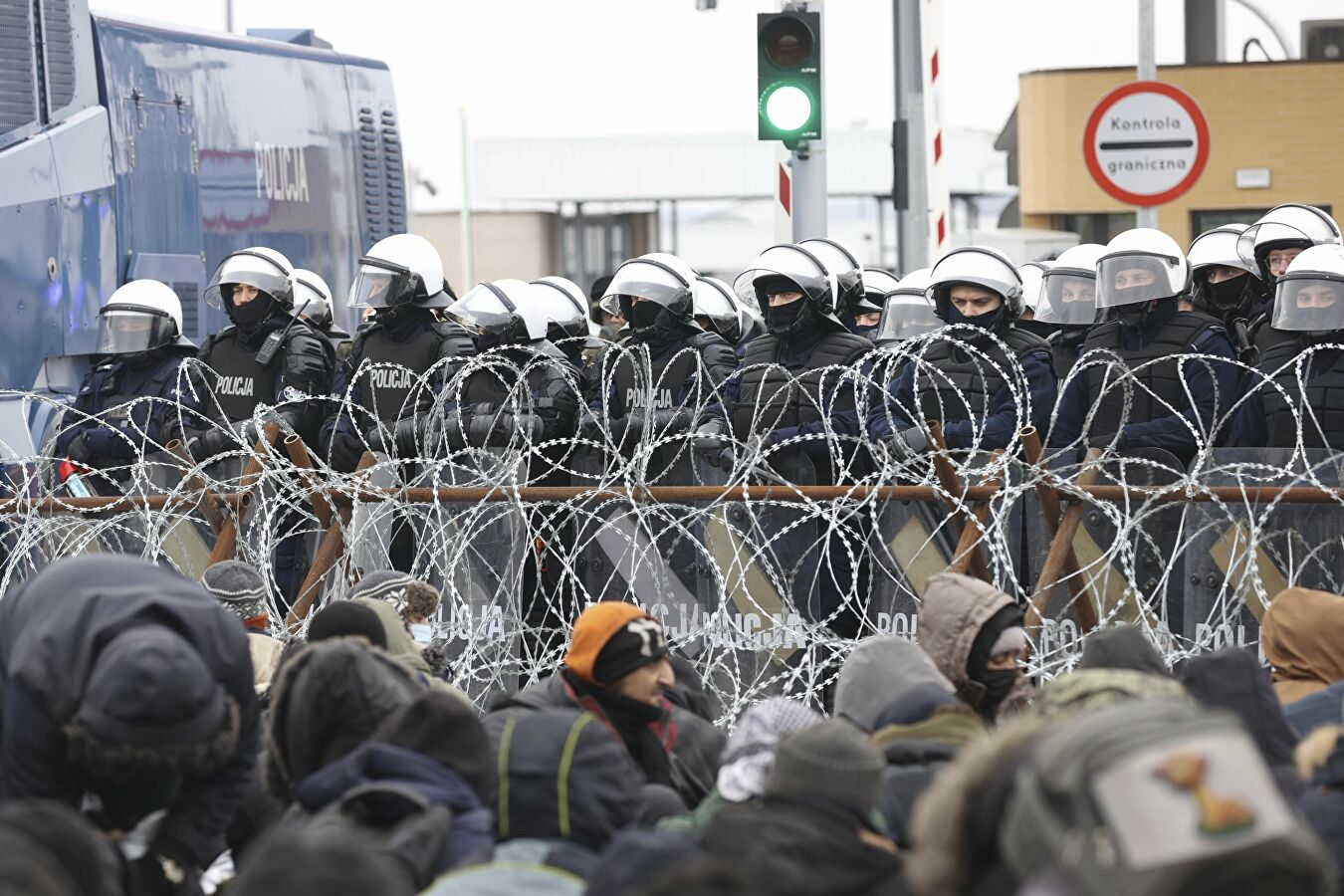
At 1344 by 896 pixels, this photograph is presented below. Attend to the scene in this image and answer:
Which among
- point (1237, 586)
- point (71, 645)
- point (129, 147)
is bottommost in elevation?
point (1237, 586)

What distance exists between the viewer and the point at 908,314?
29.5 ft

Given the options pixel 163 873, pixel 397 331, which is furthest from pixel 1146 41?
pixel 163 873

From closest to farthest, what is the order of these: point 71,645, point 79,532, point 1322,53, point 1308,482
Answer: point 71,645, point 1308,482, point 79,532, point 1322,53

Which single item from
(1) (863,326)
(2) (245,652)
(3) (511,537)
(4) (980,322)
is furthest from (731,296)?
(2) (245,652)

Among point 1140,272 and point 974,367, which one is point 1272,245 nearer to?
point 1140,272

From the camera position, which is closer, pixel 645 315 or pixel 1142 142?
pixel 645 315

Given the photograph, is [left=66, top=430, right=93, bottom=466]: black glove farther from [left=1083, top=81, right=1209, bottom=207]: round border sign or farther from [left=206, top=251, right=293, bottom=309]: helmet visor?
[left=1083, top=81, right=1209, bottom=207]: round border sign

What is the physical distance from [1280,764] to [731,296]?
6.64 metres

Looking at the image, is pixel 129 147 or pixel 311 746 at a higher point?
pixel 129 147

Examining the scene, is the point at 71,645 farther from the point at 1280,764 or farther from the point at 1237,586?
the point at 1237,586

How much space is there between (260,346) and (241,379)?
169 mm

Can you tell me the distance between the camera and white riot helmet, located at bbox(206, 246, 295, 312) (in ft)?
32.4

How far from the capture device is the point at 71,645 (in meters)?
4.09

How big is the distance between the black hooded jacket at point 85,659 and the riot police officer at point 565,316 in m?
5.41
